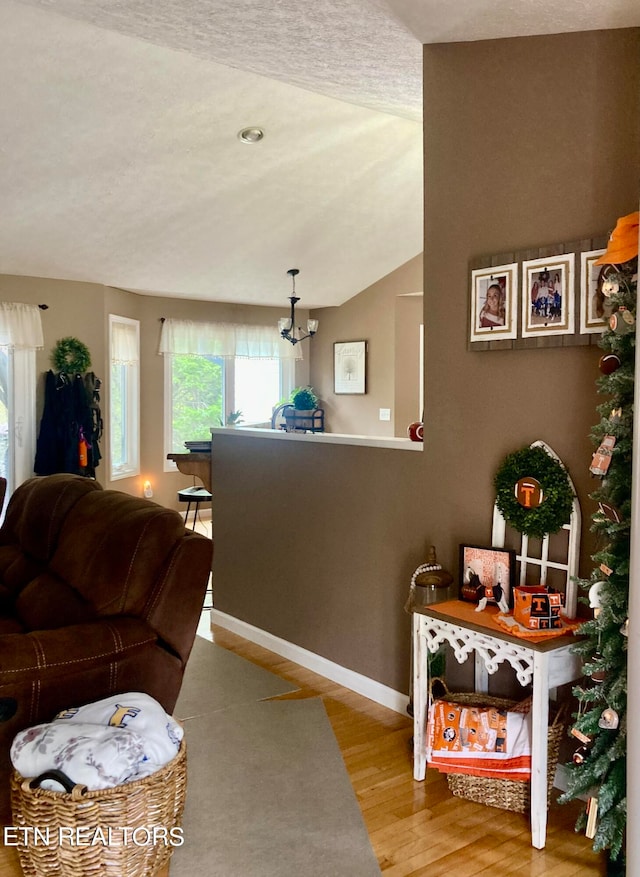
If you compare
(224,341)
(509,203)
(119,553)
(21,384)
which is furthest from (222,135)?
(224,341)

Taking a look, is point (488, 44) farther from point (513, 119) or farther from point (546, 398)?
point (546, 398)

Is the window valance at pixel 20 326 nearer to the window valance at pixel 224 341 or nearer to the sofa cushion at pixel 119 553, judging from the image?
the window valance at pixel 224 341

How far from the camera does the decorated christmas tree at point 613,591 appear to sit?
2135 mm

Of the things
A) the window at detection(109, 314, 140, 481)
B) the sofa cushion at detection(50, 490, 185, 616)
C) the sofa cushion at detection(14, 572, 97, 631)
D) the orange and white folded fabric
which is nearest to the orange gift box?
the orange and white folded fabric

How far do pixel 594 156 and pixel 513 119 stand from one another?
1.33 ft

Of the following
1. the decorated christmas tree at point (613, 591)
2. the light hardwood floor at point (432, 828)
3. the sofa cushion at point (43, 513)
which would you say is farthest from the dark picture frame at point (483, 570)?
the sofa cushion at point (43, 513)

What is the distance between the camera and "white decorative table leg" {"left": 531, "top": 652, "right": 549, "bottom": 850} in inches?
91.6

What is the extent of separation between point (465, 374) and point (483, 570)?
2.52 ft

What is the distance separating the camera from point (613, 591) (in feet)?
7.13

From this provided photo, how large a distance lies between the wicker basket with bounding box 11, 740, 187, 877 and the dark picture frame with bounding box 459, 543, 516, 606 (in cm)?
127

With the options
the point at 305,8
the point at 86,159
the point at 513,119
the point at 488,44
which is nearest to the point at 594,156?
the point at 513,119

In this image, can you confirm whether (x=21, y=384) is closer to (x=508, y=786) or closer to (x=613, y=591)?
(x=508, y=786)

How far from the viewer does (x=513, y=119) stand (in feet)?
9.20

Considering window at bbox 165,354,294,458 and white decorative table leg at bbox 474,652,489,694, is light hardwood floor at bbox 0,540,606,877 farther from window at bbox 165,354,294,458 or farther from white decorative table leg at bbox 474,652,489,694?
window at bbox 165,354,294,458
